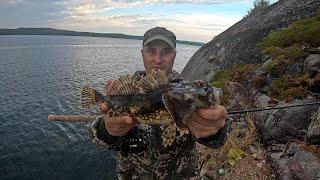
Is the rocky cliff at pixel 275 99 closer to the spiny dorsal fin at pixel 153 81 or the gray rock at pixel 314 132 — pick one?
the gray rock at pixel 314 132

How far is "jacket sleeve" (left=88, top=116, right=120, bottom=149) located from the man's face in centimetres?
154

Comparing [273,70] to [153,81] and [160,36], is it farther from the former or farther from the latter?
[153,81]

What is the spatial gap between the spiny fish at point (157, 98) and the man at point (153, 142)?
0.30m

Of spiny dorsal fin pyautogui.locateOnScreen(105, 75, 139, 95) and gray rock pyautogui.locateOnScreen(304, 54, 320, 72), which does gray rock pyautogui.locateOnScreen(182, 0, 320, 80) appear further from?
spiny dorsal fin pyautogui.locateOnScreen(105, 75, 139, 95)

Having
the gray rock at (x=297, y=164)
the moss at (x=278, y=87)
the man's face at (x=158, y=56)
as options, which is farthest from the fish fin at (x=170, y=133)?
the moss at (x=278, y=87)

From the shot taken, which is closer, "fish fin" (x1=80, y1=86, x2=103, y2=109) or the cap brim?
"fish fin" (x1=80, y1=86, x2=103, y2=109)

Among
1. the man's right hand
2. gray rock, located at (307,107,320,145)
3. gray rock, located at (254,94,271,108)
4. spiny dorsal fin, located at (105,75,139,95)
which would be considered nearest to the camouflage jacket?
the man's right hand

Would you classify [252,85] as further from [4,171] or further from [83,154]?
[4,171]

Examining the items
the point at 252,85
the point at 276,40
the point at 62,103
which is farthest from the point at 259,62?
the point at 62,103

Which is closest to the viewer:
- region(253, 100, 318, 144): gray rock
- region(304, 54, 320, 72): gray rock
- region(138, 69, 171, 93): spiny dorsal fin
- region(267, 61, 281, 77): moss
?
region(138, 69, 171, 93): spiny dorsal fin

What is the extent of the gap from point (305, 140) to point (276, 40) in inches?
344

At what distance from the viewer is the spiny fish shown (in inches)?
186

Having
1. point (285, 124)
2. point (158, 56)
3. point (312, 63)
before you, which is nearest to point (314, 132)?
point (285, 124)

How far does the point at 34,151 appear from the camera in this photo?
77.3 feet
